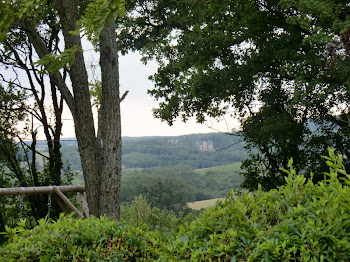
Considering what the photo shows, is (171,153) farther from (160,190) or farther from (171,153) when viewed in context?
(160,190)

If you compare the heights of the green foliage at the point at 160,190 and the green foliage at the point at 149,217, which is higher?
the green foliage at the point at 149,217

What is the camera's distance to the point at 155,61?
12109mm

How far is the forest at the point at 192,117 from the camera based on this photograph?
1982mm

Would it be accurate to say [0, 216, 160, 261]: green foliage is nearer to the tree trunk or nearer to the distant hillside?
the tree trunk

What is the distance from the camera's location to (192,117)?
34.5 feet

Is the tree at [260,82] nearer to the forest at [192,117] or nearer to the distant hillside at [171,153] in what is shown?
the forest at [192,117]

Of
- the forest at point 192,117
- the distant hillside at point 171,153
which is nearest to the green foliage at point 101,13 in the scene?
the forest at point 192,117

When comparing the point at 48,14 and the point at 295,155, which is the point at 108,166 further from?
the point at 295,155

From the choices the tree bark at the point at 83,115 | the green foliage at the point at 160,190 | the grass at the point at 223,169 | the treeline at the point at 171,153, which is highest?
the tree bark at the point at 83,115

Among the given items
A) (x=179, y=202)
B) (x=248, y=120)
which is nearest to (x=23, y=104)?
(x=248, y=120)

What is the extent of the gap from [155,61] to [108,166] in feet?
22.5

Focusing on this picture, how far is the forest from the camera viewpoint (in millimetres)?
1982

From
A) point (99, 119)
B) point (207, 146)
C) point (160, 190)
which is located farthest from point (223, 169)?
point (99, 119)

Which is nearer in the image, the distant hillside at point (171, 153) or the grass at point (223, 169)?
the grass at point (223, 169)
